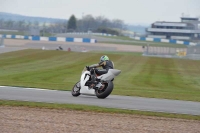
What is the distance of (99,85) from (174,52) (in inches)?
2569

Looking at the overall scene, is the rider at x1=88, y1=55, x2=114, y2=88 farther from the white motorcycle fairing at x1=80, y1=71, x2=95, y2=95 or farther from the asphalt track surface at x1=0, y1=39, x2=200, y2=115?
the asphalt track surface at x1=0, y1=39, x2=200, y2=115

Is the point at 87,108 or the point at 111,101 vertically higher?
the point at 87,108

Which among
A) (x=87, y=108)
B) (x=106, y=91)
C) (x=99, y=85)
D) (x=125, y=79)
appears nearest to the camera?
(x=87, y=108)

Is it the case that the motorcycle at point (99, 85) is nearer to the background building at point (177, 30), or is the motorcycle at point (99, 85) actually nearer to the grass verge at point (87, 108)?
the grass verge at point (87, 108)

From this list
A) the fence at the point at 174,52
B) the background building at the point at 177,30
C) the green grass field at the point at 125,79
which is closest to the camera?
the green grass field at the point at 125,79

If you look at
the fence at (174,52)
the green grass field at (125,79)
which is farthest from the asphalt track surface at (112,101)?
the fence at (174,52)

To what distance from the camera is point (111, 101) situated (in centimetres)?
1775

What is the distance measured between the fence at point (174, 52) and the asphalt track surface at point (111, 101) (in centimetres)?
5570

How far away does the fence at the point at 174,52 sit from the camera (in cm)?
7519

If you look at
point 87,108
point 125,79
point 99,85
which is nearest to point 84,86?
point 99,85

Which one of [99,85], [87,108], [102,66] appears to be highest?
[102,66]

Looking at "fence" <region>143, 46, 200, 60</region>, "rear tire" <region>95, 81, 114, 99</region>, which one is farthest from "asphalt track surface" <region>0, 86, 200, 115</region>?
"fence" <region>143, 46, 200, 60</region>

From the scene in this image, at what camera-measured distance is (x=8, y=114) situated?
13.4 m

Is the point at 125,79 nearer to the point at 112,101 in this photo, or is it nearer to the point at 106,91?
the point at 106,91
